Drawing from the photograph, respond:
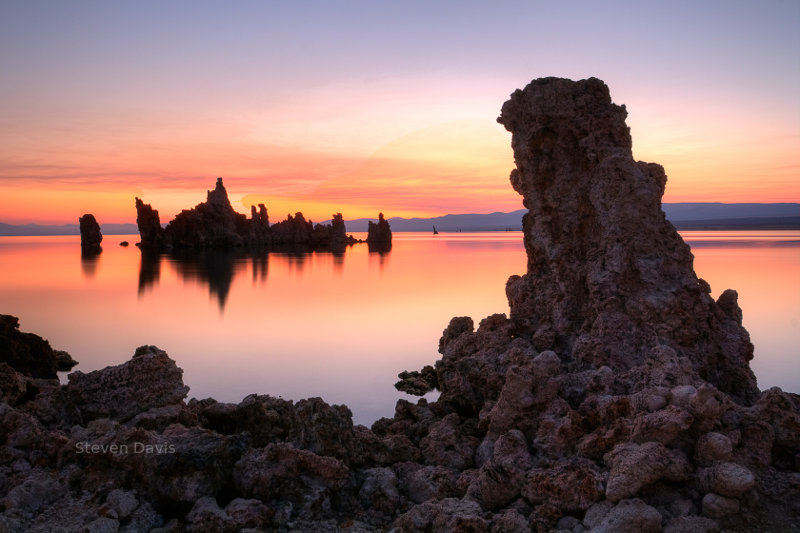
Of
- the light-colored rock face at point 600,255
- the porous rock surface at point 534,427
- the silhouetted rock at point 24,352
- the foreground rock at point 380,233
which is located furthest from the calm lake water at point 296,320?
the foreground rock at point 380,233

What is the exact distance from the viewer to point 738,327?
682 centimetres

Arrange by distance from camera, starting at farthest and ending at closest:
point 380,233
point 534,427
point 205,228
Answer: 1. point 380,233
2. point 205,228
3. point 534,427

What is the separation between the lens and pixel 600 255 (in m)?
7.20

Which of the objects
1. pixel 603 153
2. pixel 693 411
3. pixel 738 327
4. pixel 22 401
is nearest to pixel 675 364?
pixel 693 411

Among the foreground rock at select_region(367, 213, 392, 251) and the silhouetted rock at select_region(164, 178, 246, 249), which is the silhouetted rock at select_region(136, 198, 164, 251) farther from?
the foreground rock at select_region(367, 213, 392, 251)

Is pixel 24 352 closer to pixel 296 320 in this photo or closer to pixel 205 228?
pixel 296 320

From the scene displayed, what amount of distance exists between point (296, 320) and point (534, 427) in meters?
13.0

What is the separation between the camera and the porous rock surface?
4441 mm

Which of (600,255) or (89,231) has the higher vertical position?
(89,231)

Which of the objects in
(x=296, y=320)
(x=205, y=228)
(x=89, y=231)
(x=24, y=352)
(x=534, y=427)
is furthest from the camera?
(x=205, y=228)

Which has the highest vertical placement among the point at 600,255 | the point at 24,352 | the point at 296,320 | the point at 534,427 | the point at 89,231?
the point at 89,231

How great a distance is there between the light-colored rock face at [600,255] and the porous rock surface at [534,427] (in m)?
0.02

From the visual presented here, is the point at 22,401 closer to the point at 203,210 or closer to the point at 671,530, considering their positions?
the point at 671,530

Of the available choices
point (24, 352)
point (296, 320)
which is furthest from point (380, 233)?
point (24, 352)
